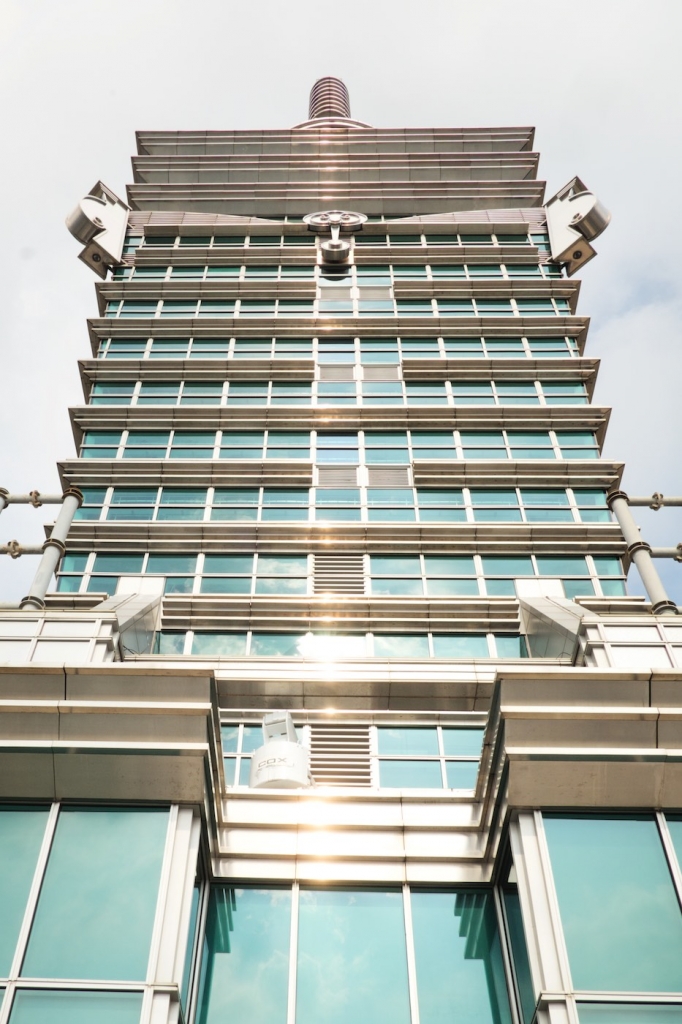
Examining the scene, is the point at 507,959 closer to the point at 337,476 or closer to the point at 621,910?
the point at 621,910

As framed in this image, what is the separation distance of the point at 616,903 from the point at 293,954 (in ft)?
14.1

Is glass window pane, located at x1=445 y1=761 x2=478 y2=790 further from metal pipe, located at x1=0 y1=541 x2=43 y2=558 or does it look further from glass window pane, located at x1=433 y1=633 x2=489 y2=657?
metal pipe, located at x1=0 y1=541 x2=43 y2=558

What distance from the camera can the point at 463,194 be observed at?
4800cm

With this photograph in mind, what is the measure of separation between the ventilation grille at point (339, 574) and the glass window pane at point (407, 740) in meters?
7.08

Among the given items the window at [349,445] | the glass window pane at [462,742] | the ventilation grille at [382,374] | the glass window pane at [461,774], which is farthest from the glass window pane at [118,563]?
the ventilation grille at [382,374]

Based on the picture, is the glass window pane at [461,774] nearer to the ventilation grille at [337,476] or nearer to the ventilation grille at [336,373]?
the ventilation grille at [337,476]

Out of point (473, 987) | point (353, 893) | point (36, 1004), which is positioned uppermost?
point (353, 893)

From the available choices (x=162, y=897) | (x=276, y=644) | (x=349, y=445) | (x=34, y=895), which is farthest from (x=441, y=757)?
(x=349, y=445)

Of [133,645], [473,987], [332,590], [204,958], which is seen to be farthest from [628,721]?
[332,590]

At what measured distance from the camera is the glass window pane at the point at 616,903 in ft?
40.5

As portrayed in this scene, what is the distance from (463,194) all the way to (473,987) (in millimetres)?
39253

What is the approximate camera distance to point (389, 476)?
32688 mm

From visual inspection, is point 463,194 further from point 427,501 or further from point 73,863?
point 73,863

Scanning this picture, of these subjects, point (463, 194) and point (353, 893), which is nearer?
point (353, 893)
